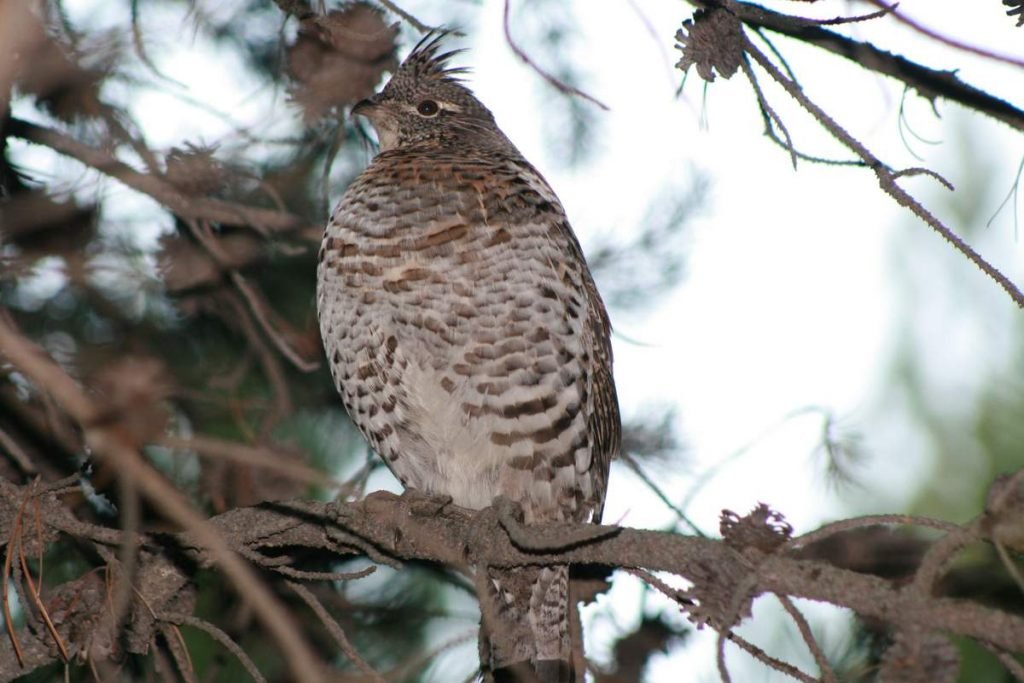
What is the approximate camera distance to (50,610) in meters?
3.33

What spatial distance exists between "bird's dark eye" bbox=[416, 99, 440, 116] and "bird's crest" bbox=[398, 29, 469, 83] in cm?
11

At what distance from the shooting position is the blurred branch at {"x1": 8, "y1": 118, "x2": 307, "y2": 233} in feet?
12.4

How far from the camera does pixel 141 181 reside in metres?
3.85

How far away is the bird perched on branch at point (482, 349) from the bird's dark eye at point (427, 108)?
0.52 metres

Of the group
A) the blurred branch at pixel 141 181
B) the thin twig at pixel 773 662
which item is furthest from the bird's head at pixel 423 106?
the thin twig at pixel 773 662

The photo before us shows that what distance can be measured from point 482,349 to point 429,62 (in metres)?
1.65

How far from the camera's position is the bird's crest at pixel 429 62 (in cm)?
485

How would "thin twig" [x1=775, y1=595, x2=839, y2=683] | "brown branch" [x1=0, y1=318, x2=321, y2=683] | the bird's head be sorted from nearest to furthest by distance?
"brown branch" [x1=0, y1=318, x2=321, y2=683] < "thin twig" [x1=775, y1=595, x2=839, y2=683] < the bird's head

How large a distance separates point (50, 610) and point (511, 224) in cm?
192

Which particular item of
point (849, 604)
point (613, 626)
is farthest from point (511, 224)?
point (849, 604)

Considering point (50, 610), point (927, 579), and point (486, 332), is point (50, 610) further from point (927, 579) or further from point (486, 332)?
point (927, 579)

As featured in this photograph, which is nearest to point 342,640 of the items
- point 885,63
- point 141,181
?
point 141,181

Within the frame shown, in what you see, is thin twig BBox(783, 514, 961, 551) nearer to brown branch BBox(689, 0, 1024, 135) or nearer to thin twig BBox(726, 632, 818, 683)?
thin twig BBox(726, 632, 818, 683)

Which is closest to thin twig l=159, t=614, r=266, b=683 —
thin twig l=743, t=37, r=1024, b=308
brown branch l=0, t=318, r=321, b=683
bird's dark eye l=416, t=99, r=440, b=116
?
brown branch l=0, t=318, r=321, b=683
